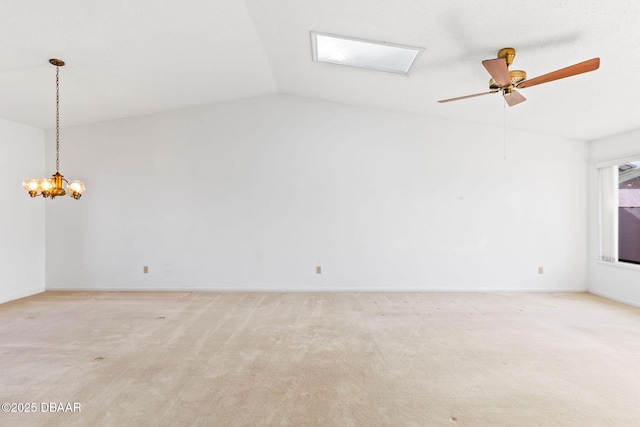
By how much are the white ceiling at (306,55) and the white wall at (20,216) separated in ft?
1.02

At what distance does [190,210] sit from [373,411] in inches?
157

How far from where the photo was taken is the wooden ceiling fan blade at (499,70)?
227cm

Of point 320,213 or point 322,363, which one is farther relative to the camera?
point 320,213

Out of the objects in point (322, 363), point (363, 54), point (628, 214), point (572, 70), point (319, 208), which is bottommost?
point (322, 363)

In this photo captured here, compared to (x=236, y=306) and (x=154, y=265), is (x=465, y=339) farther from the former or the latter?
(x=154, y=265)

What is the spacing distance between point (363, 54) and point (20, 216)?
17.3 ft

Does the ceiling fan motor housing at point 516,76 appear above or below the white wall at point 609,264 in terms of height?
above

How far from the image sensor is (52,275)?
4848 millimetres

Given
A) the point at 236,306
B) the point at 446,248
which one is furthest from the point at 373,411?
the point at 446,248

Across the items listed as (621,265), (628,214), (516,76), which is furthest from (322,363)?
(628,214)

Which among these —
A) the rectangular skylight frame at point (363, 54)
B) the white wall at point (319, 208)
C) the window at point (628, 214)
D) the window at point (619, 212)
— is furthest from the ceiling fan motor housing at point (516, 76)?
the window at point (628, 214)

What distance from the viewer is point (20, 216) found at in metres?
4.47

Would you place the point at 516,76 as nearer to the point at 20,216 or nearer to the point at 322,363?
the point at 322,363

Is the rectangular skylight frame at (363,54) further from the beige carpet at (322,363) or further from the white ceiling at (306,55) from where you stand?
the beige carpet at (322,363)
